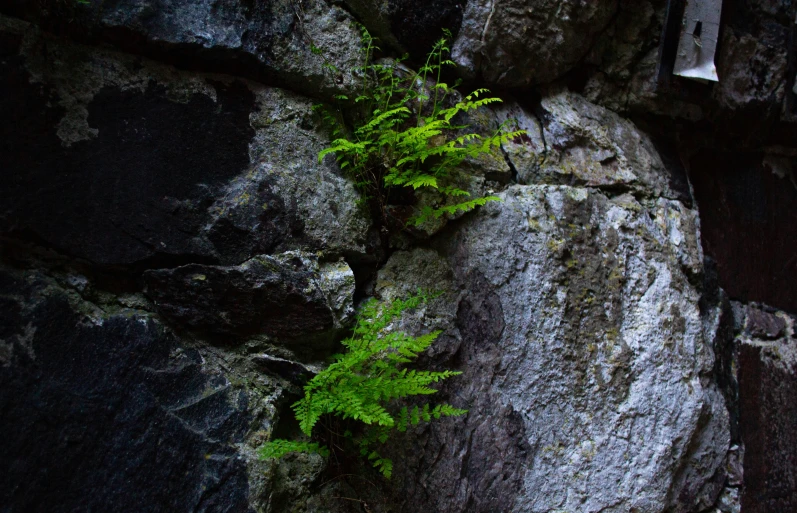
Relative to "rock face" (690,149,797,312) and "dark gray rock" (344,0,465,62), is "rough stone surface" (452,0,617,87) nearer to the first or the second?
"dark gray rock" (344,0,465,62)

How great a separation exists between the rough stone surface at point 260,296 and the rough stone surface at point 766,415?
2353 mm

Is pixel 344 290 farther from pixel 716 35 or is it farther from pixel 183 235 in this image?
pixel 716 35

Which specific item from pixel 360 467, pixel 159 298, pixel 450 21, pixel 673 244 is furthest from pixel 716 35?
pixel 159 298

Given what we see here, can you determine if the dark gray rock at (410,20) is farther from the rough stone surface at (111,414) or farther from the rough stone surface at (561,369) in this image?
the rough stone surface at (111,414)

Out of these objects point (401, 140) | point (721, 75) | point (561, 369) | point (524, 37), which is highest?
point (721, 75)

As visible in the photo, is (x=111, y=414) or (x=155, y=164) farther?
(x=155, y=164)

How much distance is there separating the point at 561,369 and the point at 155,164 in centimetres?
189

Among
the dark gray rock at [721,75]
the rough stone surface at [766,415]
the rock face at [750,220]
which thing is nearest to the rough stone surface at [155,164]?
the dark gray rock at [721,75]

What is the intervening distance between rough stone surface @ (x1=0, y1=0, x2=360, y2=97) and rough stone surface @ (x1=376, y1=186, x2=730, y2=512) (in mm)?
913

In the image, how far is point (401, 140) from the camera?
90.2 inches

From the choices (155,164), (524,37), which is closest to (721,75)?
(524,37)

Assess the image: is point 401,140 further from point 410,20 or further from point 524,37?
point 524,37

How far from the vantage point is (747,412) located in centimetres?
290

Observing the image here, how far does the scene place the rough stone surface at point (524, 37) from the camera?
257 centimetres
